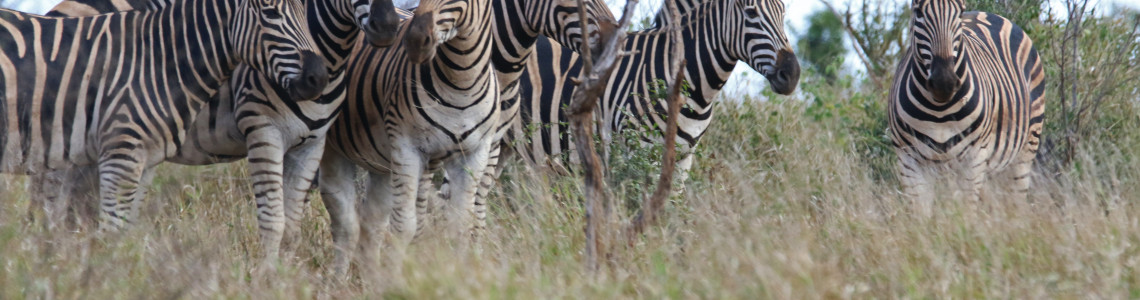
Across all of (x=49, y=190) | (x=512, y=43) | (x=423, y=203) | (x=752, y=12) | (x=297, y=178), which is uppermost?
(x=752, y=12)

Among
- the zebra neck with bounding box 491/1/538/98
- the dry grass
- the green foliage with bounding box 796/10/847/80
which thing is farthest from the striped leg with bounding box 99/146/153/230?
the green foliage with bounding box 796/10/847/80

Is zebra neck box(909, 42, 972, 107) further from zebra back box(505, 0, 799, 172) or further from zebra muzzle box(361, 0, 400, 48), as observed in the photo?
zebra muzzle box(361, 0, 400, 48)

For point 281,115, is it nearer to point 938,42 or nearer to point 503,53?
point 503,53

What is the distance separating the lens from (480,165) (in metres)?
5.74

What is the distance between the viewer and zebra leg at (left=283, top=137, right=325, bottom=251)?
19.0 ft

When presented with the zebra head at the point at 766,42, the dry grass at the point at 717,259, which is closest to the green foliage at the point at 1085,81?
the dry grass at the point at 717,259

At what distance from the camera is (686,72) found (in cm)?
641

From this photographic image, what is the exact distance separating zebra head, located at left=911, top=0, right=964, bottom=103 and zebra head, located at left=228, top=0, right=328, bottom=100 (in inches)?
122

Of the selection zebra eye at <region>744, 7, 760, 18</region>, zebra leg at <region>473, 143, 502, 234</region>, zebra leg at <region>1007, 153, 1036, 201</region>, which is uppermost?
zebra eye at <region>744, 7, 760, 18</region>

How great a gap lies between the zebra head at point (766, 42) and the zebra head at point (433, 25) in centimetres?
167

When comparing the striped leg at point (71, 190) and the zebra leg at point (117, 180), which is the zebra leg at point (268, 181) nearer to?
the zebra leg at point (117, 180)

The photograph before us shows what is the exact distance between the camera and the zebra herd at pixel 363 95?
203 inches

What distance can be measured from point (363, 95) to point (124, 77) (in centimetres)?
125

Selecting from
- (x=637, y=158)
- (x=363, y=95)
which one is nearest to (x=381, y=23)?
(x=363, y=95)
